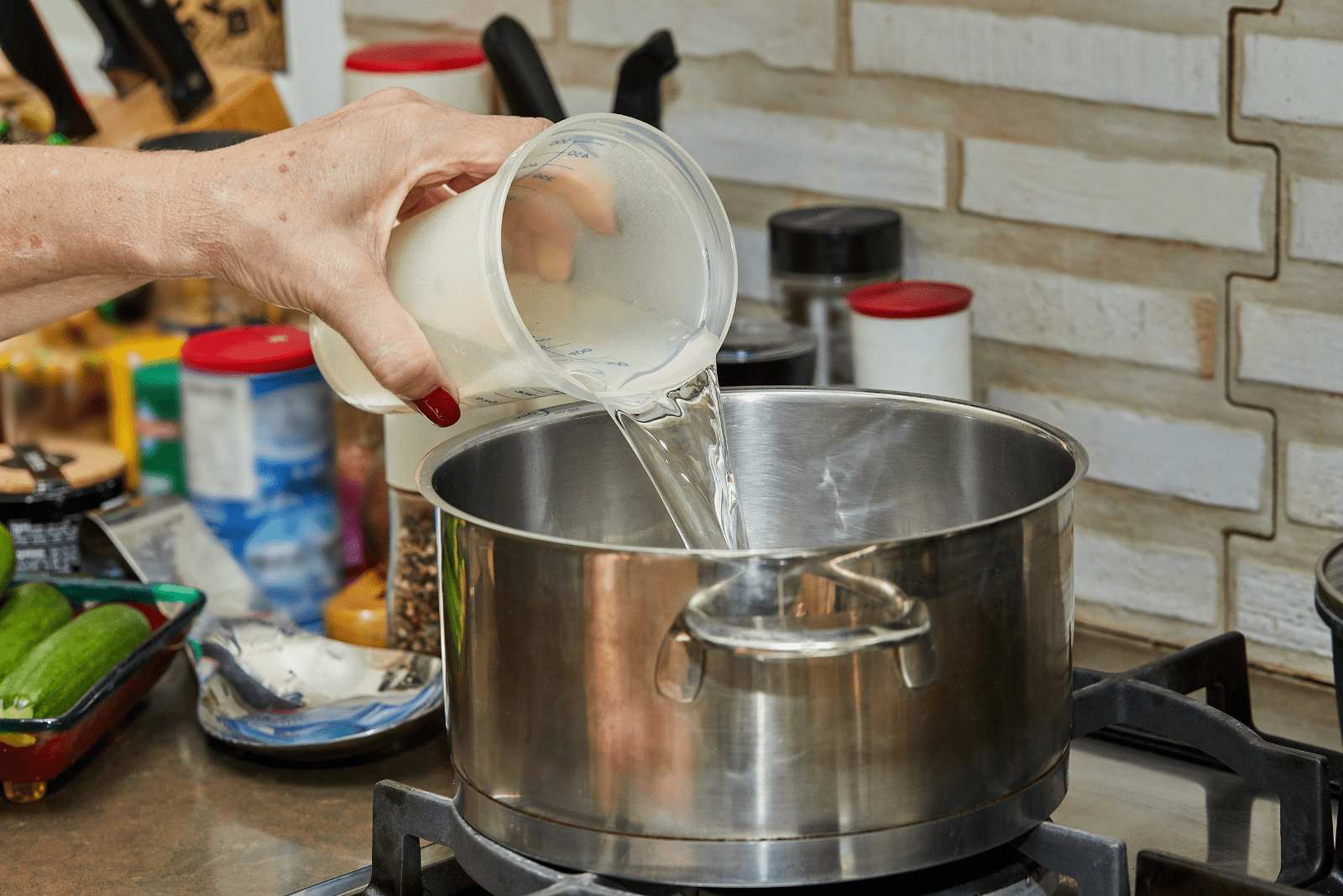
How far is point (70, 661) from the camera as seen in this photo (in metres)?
0.95

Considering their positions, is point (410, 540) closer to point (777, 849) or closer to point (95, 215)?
point (95, 215)

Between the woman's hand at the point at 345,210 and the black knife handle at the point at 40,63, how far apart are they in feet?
2.64

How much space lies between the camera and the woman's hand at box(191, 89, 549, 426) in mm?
717

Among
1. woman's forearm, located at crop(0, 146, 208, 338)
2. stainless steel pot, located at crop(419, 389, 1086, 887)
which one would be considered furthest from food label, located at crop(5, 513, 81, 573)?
stainless steel pot, located at crop(419, 389, 1086, 887)

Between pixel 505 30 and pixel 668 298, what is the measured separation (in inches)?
15.4

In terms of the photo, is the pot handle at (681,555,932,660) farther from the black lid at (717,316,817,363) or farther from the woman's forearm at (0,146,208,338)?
the black lid at (717,316,817,363)

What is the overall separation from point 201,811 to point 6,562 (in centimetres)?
24

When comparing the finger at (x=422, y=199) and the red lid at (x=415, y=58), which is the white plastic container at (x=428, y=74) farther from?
the finger at (x=422, y=199)

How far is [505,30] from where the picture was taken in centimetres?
112

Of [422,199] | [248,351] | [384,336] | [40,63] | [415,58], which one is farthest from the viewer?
[40,63]

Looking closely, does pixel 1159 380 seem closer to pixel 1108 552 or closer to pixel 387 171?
pixel 1108 552

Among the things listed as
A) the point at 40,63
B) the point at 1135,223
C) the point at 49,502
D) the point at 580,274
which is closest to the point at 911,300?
the point at 1135,223

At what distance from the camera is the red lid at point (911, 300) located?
1055mm

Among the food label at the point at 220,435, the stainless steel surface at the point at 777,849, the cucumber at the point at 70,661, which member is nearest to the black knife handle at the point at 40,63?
the food label at the point at 220,435
